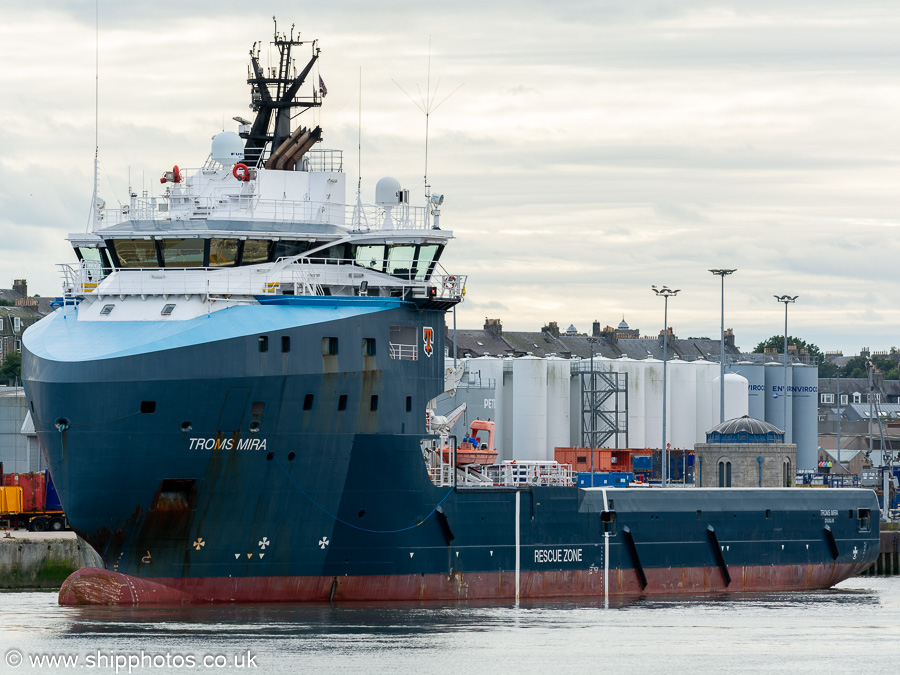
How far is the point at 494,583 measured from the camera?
47031 millimetres

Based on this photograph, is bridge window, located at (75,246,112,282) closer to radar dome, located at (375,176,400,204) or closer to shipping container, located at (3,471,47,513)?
radar dome, located at (375,176,400,204)

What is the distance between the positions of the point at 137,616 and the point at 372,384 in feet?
28.8

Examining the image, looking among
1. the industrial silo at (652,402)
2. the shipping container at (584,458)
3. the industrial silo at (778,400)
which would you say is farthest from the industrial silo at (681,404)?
the shipping container at (584,458)

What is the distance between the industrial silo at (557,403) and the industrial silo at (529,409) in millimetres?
609

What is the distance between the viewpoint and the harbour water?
116 ft

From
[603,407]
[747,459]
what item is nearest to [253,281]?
[747,459]

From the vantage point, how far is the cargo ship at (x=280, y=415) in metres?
41.4

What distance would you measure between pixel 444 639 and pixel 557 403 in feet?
176

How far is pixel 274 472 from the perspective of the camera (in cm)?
4269

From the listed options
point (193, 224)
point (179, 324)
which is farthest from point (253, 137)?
point (179, 324)

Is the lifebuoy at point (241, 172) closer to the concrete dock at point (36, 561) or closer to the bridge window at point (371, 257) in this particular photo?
the bridge window at point (371, 257)

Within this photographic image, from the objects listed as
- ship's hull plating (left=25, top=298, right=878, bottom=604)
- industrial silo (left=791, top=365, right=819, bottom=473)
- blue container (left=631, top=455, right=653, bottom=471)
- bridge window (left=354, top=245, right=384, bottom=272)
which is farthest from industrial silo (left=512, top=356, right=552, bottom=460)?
bridge window (left=354, top=245, right=384, bottom=272)

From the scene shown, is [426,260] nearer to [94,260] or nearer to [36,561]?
[94,260]

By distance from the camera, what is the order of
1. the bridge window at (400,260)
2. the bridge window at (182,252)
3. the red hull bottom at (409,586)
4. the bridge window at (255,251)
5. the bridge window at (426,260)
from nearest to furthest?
1. the red hull bottom at (409,586)
2. the bridge window at (182,252)
3. the bridge window at (255,251)
4. the bridge window at (400,260)
5. the bridge window at (426,260)
